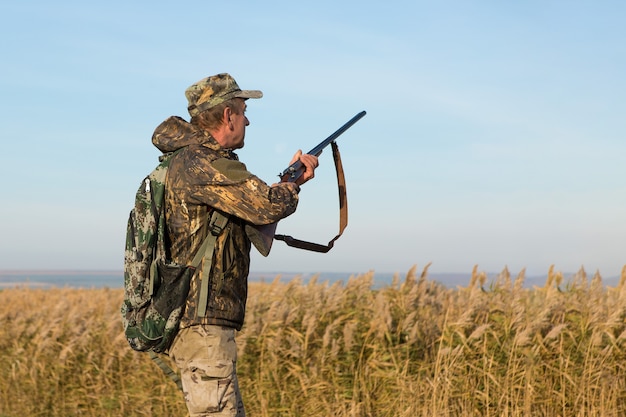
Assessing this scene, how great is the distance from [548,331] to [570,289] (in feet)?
3.72

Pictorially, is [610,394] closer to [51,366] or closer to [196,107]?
[196,107]

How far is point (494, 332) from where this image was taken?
23.5 ft

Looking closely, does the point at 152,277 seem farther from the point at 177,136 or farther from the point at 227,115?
the point at 227,115

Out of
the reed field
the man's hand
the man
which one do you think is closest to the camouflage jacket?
the man

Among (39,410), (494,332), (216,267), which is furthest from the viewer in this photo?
(39,410)

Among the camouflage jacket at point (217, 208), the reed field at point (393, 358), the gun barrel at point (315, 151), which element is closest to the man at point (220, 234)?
the camouflage jacket at point (217, 208)

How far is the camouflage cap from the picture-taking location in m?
4.52

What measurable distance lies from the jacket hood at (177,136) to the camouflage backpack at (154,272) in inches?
5.0

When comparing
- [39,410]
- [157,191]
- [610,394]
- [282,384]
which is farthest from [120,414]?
[610,394]

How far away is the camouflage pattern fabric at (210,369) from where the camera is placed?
4.28m

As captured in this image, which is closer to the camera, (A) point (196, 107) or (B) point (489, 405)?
(A) point (196, 107)

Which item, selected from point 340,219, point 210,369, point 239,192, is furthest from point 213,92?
point 210,369

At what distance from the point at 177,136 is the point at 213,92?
358mm

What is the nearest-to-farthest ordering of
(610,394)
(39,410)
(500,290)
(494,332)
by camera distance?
(610,394) < (494,332) < (500,290) < (39,410)
